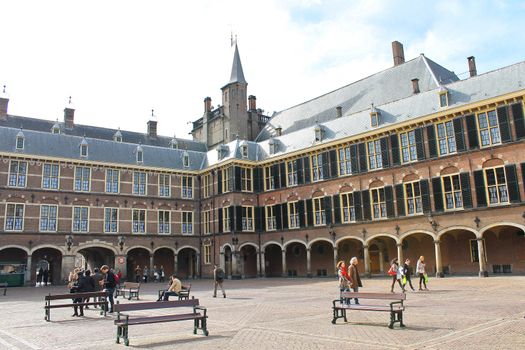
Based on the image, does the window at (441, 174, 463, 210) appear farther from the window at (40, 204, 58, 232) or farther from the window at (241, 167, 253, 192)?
the window at (40, 204, 58, 232)

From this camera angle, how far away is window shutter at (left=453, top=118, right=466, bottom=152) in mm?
29573

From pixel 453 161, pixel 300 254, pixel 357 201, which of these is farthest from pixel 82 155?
pixel 453 161

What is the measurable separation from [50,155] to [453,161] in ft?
104

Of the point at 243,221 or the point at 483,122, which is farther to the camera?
the point at 243,221

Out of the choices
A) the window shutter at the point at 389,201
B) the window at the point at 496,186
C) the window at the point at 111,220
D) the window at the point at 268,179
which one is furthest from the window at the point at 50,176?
the window at the point at 496,186

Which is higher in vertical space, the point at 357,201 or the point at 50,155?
the point at 50,155

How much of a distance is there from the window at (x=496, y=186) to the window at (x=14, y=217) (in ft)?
113

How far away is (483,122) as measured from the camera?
28.9 m

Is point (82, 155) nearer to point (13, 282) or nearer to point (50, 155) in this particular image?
point (50, 155)

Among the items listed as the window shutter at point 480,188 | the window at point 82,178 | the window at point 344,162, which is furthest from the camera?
the window at point 82,178

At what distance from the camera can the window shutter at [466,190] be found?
28891 millimetres

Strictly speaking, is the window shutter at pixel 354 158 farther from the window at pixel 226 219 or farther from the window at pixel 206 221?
the window at pixel 206 221

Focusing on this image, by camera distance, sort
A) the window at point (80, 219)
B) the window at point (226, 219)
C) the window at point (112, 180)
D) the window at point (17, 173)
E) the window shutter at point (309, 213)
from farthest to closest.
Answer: the window at point (112, 180)
the window at point (226, 219)
the window at point (80, 219)
the window shutter at point (309, 213)
the window at point (17, 173)

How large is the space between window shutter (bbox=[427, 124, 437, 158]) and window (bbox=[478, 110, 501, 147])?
293cm
